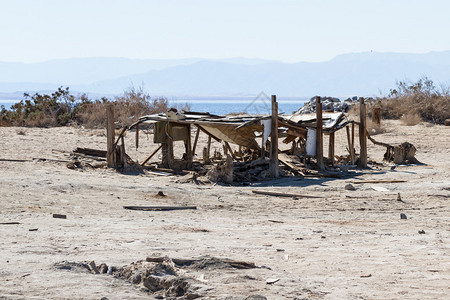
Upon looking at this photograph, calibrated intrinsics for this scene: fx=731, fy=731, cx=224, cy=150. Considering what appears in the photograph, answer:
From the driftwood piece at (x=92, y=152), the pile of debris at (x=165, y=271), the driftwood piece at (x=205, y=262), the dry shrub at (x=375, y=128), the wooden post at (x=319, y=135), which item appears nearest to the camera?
the pile of debris at (x=165, y=271)

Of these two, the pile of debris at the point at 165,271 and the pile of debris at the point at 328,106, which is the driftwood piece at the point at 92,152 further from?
the pile of debris at the point at 328,106

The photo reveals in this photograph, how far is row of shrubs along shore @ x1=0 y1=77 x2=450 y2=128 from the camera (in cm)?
3048

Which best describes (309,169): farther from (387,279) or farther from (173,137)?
(387,279)

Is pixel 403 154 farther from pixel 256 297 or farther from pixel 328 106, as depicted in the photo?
pixel 328 106

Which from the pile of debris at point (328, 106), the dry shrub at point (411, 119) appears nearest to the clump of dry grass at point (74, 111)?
the pile of debris at point (328, 106)

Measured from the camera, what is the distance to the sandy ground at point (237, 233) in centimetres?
684

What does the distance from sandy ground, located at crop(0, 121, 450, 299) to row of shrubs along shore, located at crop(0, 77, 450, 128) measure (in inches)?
483

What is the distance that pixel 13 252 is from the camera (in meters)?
7.97

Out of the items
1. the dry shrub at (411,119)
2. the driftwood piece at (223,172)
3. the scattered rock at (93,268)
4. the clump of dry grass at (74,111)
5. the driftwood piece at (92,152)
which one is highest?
the clump of dry grass at (74,111)

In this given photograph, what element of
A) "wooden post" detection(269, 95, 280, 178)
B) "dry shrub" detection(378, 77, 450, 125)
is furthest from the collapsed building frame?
"dry shrub" detection(378, 77, 450, 125)

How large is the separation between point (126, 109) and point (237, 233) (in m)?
22.3

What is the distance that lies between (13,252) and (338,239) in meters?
4.02

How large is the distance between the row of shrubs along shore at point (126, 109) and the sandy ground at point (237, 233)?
12.3 meters

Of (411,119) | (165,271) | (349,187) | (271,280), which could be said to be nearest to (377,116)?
(411,119)
